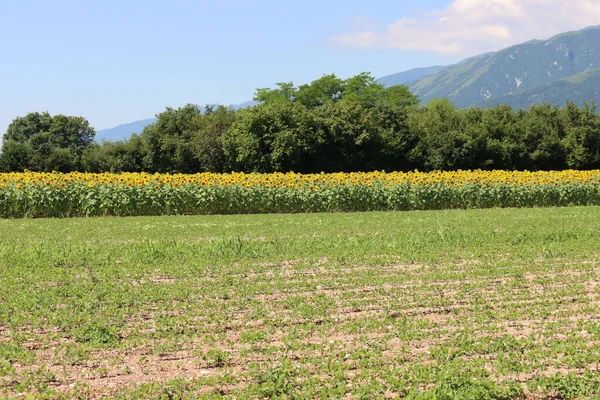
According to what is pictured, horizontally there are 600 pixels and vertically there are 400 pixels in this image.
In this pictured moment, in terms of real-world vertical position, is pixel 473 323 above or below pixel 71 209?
below

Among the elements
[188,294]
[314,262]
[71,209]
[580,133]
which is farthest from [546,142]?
[188,294]

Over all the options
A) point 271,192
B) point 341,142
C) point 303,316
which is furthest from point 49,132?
point 303,316

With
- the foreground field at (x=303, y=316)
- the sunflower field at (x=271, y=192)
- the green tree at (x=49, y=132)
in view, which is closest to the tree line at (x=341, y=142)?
the sunflower field at (x=271, y=192)

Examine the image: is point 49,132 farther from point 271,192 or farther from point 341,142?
point 271,192

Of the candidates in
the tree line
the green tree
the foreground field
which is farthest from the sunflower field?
the green tree

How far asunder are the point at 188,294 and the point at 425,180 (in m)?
16.4

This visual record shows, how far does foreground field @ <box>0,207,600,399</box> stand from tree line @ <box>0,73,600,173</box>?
2509 centimetres

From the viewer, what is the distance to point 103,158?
163ft

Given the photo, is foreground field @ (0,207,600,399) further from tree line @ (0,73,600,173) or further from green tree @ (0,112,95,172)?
green tree @ (0,112,95,172)

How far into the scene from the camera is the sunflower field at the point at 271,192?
847 inches

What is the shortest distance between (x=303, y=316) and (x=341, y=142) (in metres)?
33.8

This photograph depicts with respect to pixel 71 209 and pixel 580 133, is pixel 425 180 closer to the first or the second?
pixel 71 209

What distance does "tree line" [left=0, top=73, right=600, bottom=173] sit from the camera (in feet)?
131

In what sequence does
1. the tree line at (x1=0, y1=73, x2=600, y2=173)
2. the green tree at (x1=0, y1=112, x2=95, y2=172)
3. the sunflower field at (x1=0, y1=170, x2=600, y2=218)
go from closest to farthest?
the sunflower field at (x1=0, y1=170, x2=600, y2=218)
the tree line at (x1=0, y1=73, x2=600, y2=173)
the green tree at (x1=0, y1=112, x2=95, y2=172)
